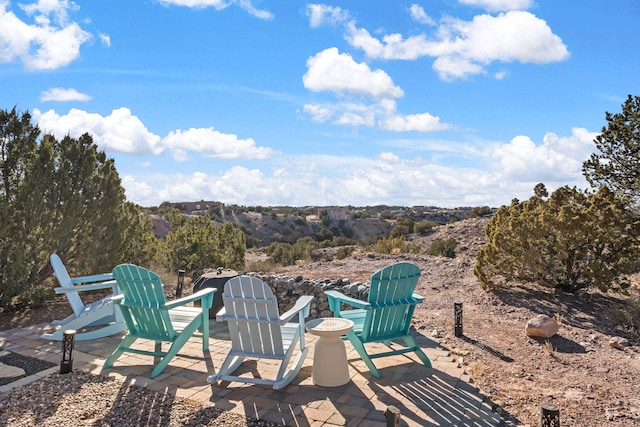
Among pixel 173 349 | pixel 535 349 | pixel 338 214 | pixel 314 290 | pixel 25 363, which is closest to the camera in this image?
pixel 173 349

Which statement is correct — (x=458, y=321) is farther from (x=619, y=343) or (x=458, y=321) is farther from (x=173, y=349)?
(x=173, y=349)

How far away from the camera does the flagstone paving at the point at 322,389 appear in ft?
10.1

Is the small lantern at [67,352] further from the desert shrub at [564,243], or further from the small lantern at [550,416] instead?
the desert shrub at [564,243]

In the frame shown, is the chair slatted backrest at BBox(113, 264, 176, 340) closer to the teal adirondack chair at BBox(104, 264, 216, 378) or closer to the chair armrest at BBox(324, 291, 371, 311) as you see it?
the teal adirondack chair at BBox(104, 264, 216, 378)

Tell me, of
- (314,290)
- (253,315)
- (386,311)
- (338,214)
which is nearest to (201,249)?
(314,290)

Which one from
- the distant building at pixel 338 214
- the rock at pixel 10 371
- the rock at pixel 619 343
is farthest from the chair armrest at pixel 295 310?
the distant building at pixel 338 214

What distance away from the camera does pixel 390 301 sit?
12.9 ft

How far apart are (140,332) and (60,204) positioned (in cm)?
401

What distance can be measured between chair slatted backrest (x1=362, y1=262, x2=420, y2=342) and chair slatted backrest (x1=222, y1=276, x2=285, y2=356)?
0.84 metres

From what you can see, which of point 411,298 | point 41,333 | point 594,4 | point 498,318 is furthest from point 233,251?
point 594,4

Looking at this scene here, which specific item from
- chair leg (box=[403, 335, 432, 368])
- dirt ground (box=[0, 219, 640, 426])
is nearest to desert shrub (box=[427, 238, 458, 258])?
dirt ground (box=[0, 219, 640, 426])

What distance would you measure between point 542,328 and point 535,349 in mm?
390

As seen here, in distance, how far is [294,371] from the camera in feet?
12.0

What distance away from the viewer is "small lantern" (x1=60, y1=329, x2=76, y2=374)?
12.5 ft
